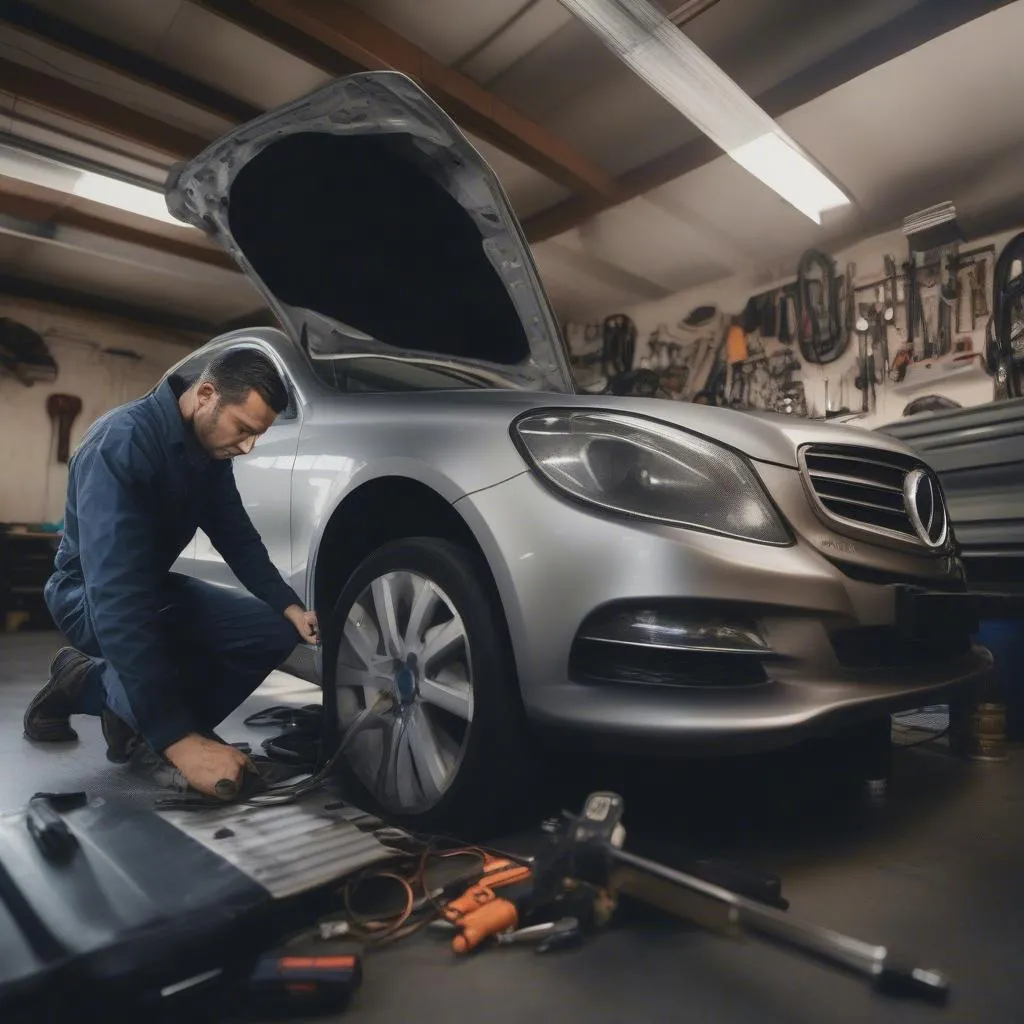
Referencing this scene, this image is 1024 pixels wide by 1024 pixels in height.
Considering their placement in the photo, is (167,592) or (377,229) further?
(377,229)

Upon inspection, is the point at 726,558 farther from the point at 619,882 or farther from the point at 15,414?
the point at 15,414

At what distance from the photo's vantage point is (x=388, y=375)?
6.59 feet

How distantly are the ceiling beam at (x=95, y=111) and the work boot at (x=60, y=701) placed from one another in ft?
10.8

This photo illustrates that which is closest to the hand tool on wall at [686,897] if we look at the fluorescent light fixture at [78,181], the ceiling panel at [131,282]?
the fluorescent light fixture at [78,181]

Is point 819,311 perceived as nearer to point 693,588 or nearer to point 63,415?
point 693,588

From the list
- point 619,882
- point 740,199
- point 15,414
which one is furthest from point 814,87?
point 15,414

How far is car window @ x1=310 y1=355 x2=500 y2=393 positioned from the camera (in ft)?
6.50

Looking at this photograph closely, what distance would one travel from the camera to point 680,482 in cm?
125

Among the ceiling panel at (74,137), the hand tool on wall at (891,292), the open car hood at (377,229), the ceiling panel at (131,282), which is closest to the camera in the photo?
the open car hood at (377,229)

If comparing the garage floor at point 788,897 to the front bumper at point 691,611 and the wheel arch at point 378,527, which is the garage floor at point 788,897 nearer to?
the front bumper at point 691,611

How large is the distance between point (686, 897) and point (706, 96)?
3.39 m

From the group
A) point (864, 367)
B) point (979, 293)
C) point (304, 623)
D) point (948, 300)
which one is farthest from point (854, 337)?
point (304, 623)

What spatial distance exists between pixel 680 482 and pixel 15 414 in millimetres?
7511

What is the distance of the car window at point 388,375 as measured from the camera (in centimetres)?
198
